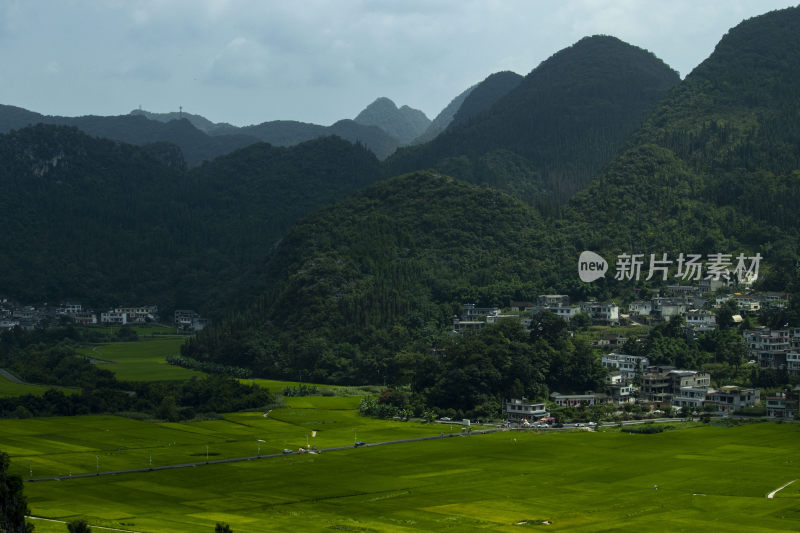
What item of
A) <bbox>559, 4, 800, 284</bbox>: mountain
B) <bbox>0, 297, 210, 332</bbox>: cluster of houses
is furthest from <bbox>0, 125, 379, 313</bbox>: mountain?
<bbox>559, 4, 800, 284</bbox>: mountain

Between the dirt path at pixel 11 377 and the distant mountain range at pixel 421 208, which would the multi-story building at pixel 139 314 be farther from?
the dirt path at pixel 11 377

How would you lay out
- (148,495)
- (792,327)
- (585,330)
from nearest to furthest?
1. (148,495)
2. (792,327)
3. (585,330)

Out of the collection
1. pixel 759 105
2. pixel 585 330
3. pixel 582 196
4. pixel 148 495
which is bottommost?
pixel 148 495

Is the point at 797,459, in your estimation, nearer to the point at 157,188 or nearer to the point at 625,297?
the point at 625,297

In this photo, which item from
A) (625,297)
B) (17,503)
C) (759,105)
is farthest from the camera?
(759,105)

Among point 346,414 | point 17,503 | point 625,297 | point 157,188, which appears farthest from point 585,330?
point 157,188

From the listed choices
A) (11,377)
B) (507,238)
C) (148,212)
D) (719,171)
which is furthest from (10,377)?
(148,212)

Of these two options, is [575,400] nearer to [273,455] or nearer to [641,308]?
[641,308]
